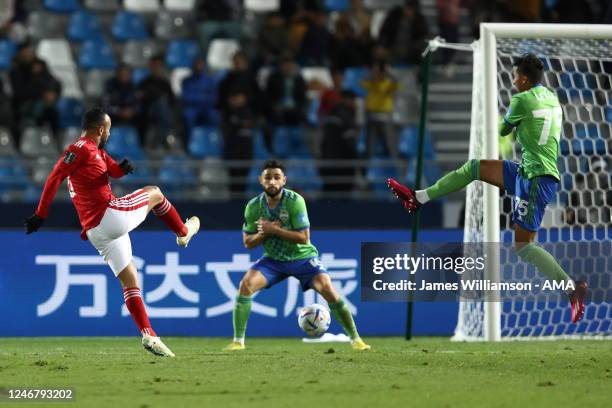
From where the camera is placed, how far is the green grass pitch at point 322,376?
25.7ft

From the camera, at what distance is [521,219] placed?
10.5m

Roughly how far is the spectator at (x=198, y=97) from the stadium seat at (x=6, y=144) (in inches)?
100

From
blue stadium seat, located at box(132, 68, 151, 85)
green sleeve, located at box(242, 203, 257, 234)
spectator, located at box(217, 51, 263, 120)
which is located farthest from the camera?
blue stadium seat, located at box(132, 68, 151, 85)

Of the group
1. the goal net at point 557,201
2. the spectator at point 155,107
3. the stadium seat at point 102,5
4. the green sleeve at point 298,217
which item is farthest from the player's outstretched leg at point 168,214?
the stadium seat at point 102,5

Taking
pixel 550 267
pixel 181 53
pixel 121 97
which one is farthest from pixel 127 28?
pixel 550 267

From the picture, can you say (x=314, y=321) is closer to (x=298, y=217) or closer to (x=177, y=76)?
(x=298, y=217)

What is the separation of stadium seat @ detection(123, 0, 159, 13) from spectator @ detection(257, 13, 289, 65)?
6.85ft

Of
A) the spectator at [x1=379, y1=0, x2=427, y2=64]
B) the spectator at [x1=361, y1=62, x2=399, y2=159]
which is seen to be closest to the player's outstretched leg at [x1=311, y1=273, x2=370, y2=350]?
the spectator at [x1=361, y1=62, x2=399, y2=159]

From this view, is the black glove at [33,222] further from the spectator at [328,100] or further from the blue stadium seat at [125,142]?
the spectator at [328,100]

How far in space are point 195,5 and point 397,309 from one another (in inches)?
321

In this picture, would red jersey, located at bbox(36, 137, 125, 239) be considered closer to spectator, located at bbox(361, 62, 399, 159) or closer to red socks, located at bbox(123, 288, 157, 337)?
red socks, located at bbox(123, 288, 157, 337)

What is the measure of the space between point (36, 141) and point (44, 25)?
2863 millimetres

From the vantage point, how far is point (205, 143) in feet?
61.5

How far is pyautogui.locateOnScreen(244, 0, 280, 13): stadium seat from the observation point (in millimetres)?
21031
